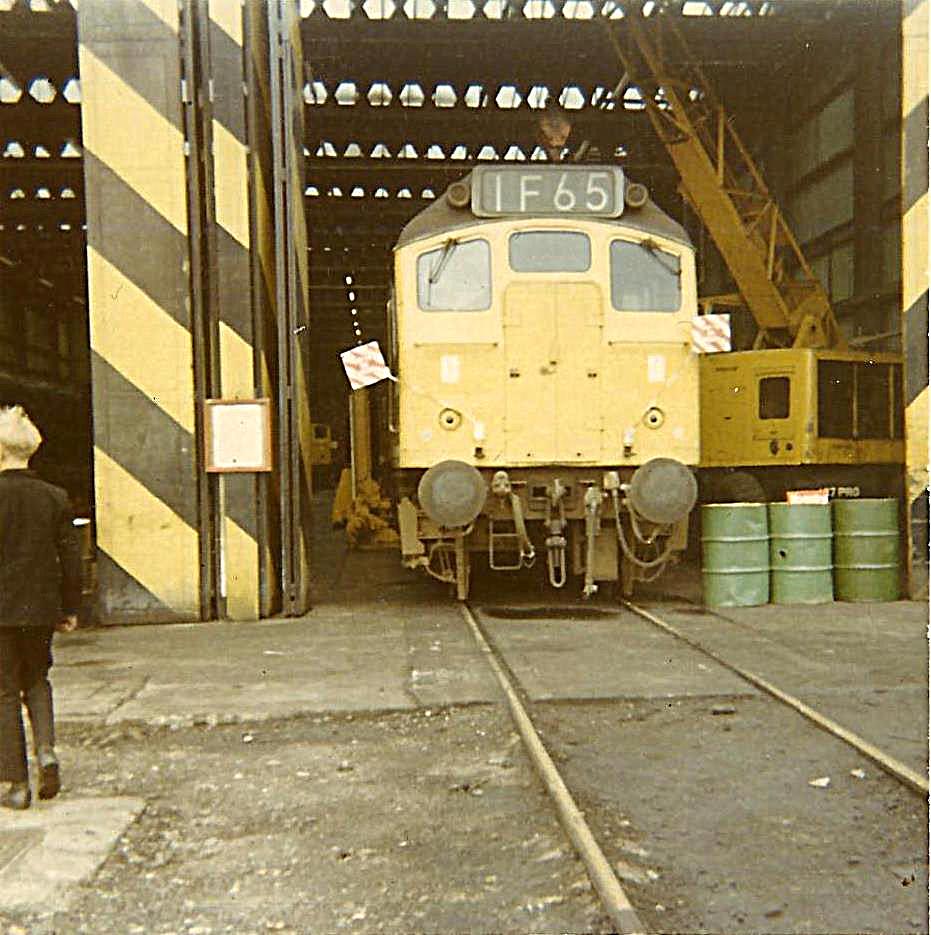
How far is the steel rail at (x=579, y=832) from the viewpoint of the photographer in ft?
9.20

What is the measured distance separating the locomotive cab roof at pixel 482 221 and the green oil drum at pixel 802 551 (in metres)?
2.44

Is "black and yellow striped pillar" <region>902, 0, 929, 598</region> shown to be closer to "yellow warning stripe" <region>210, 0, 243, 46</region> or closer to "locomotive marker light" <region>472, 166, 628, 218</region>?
"locomotive marker light" <region>472, 166, 628, 218</region>

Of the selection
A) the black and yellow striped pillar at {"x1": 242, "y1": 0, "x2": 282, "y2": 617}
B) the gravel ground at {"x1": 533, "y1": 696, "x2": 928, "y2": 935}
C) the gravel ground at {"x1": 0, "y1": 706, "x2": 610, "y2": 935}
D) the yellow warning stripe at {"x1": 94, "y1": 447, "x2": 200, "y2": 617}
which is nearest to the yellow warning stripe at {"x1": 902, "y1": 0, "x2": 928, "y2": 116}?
the black and yellow striped pillar at {"x1": 242, "y1": 0, "x2": 282, "y2": 617}

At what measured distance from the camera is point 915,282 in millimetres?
8453

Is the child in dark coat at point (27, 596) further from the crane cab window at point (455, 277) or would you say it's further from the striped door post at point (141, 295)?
the crane cab window at point (455, 277)

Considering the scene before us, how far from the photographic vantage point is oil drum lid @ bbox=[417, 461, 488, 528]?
7668 millimetres

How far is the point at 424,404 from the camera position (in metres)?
8.17

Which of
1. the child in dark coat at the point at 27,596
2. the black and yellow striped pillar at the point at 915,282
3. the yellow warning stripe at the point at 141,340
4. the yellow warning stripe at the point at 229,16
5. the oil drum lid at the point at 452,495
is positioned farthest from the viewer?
the black and yellow striped pillar at the point at 915,282

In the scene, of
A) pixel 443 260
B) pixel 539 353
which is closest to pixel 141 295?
pixel 443 260

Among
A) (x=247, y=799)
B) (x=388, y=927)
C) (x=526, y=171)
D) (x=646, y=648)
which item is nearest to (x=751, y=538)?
(x=646, y=648)

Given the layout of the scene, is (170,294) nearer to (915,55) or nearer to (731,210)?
(915,55)

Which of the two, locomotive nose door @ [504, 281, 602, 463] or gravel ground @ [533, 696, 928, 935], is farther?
locomotive nose door @ [504, 281, 602, 463]

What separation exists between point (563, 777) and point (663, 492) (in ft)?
13.1

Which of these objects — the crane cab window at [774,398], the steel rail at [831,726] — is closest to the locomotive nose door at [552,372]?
the steel rail at [831,726]
